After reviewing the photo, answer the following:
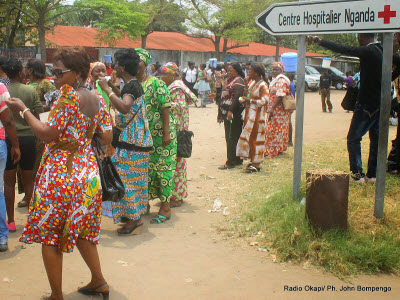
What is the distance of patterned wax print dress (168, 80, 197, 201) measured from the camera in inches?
229

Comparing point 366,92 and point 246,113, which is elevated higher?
point 366,92

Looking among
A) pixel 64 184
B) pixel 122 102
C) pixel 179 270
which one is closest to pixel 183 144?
pixel 122 102

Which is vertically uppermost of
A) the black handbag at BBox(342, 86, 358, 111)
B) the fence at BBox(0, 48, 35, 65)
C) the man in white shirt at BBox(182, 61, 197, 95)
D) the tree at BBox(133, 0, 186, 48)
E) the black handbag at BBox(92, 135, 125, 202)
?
the tree at BBox(133, 0, 186, 48)

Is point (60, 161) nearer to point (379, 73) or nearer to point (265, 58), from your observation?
point (379, 73)

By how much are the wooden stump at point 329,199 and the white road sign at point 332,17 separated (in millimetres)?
1407

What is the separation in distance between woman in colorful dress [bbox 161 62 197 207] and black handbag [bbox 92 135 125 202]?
7.95 ft

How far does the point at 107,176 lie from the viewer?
11.0ft

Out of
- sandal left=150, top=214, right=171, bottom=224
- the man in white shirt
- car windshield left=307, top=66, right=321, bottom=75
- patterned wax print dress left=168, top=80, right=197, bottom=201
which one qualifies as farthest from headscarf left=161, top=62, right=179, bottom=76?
car windshield left=307, top=66, right=321, bottom=75

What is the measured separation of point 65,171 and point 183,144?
2901 millimetres

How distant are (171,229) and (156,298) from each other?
1716 mm

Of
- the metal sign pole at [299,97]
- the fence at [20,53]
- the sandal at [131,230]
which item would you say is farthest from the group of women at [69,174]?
the fence at [20,53]

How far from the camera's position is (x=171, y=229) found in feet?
17.3

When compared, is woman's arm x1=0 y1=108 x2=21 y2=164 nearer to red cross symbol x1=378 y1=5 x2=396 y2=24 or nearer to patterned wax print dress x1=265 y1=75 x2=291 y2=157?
red cross symbol x1=378 y1=5 x2=396 y2=24

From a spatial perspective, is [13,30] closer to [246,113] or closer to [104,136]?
[246,113]
